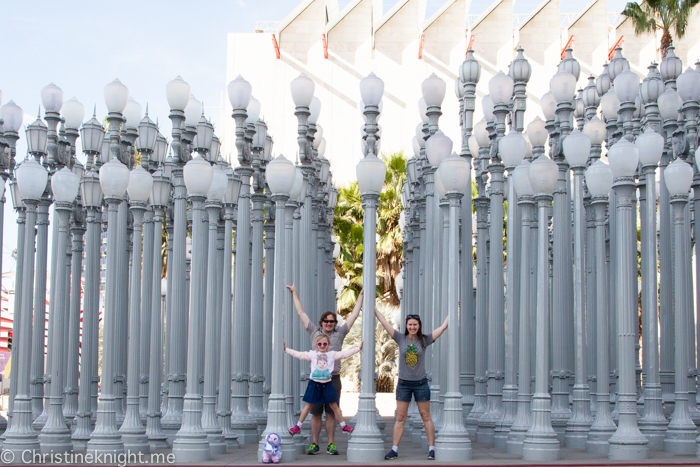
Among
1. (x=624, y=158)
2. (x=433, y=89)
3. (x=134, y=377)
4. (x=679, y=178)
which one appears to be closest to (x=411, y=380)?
(x=134, y=377)

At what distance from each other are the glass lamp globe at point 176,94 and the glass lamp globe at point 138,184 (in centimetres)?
136

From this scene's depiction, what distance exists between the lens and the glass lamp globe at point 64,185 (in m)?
11.4

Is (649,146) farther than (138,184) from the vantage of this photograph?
Yes

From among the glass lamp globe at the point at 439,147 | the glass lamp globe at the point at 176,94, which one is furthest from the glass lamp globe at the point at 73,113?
the glass lamp globe at the point at 439,147

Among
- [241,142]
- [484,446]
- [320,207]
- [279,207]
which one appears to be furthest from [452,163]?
[320,207]

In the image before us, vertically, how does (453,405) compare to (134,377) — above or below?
below

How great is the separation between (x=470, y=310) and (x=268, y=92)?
30.0 meters

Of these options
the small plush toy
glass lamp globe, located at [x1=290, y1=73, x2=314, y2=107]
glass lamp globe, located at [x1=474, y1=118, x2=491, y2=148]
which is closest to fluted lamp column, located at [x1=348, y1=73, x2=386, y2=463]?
the small plush toy

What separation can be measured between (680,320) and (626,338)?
1.57 m

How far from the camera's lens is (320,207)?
54.3ft

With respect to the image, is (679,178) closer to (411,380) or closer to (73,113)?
(411,380)

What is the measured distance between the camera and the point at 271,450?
966 cm

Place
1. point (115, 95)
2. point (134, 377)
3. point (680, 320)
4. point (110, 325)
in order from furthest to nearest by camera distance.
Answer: point (115, 95) → point (680, 320) → point (134, 377) → point (110, 325)

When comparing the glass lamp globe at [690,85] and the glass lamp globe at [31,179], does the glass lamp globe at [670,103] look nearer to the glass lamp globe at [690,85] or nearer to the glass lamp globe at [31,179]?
the glass lamp globe at [690,85]
